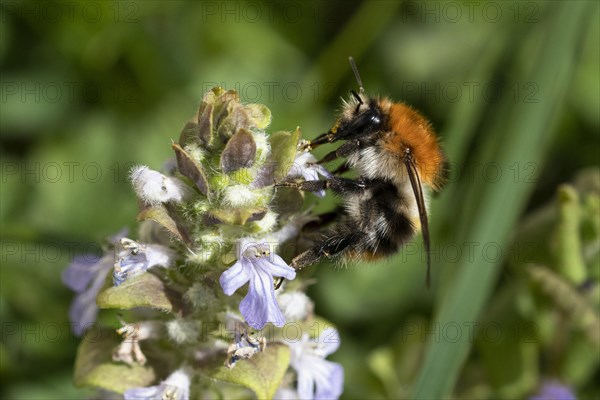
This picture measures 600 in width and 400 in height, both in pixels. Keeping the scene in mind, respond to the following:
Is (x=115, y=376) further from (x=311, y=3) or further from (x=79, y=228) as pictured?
(x=311, y=3)

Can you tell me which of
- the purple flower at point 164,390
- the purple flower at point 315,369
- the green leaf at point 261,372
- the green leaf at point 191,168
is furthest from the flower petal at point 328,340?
the green leaf at point 191,168

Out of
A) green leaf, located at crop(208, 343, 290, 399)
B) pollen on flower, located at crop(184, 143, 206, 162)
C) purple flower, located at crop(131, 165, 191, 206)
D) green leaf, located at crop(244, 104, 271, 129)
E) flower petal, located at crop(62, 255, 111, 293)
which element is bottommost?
flower petal, located at crop(62, 255, 111, 293)

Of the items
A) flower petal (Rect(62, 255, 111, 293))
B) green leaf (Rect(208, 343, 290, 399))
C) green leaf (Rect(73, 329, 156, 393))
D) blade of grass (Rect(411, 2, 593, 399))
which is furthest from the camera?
blade of grass (Rect(411, 2, 593, 399))

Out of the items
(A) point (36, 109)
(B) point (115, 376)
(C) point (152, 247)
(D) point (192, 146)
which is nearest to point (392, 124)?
(D) point (192, 146)

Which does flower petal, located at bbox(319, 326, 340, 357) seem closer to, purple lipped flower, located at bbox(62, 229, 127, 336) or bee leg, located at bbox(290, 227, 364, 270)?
bee leg, located at bbox(290, 227, 364, 270)

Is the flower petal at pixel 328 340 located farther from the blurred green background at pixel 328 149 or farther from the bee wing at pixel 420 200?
the blurred green background at pixel 328 149

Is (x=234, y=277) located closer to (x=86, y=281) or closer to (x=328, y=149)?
(x=86, y=281)

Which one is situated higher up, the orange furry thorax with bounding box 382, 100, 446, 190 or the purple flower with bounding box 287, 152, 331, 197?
the orange furry thorax with bounding box 382, 100, 446, 190

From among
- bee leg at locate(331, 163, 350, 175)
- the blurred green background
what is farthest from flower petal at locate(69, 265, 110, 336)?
the blurred green background
